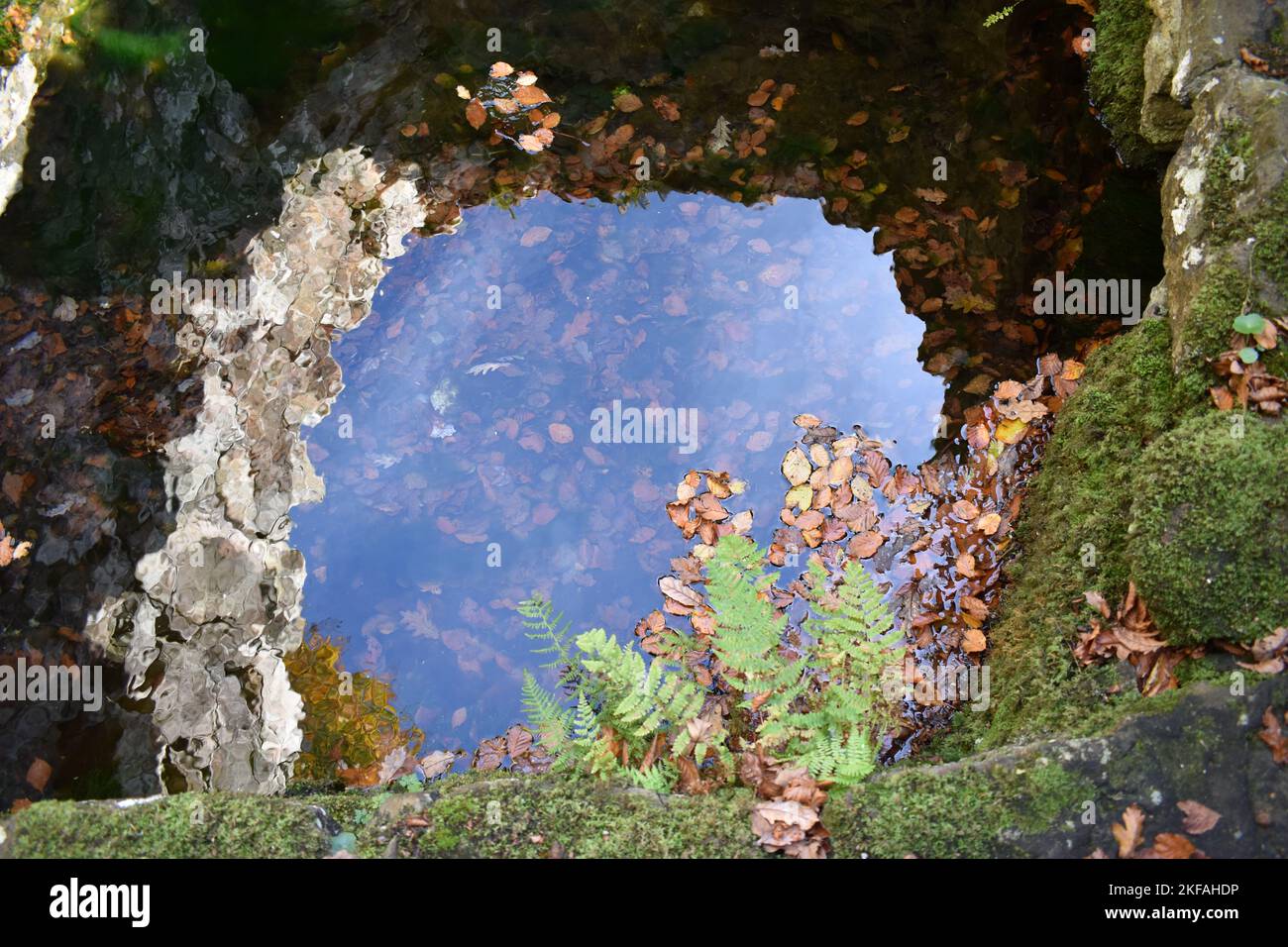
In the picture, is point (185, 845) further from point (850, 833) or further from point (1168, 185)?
point (1168, 185)

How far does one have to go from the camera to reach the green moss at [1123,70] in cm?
448

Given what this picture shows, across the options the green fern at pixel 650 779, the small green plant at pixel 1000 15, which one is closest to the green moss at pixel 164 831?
the green fern at pixel 650 779

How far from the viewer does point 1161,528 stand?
3.12m

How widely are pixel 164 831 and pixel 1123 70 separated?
18.8 ft

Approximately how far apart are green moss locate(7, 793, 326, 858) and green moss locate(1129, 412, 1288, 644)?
324cm

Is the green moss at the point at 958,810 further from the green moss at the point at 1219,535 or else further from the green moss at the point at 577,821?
the green moss at the point at 1219,535

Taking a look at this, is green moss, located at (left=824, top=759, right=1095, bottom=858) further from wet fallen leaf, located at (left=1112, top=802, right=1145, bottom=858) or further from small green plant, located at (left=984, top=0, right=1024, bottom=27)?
small green plant, located at (left=984, top=0, right=1024, bottom=27)

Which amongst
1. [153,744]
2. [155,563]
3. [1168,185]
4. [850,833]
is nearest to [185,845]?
[153,744]

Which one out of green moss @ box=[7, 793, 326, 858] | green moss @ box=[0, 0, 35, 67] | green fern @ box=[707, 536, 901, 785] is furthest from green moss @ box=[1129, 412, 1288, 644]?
green moss @ box=[0, 0, 35, 67]

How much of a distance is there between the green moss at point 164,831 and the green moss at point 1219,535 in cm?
324

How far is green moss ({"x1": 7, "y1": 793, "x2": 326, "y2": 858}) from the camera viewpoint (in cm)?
307

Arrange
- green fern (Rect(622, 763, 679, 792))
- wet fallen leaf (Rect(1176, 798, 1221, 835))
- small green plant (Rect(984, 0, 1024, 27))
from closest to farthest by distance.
A: wet fallen leaf (Rect(1176, 798, 1221, 835))
green fern (Rect(622, 763, 679, 792))
small green plant (Rect(984, 0, 1024, 27))
